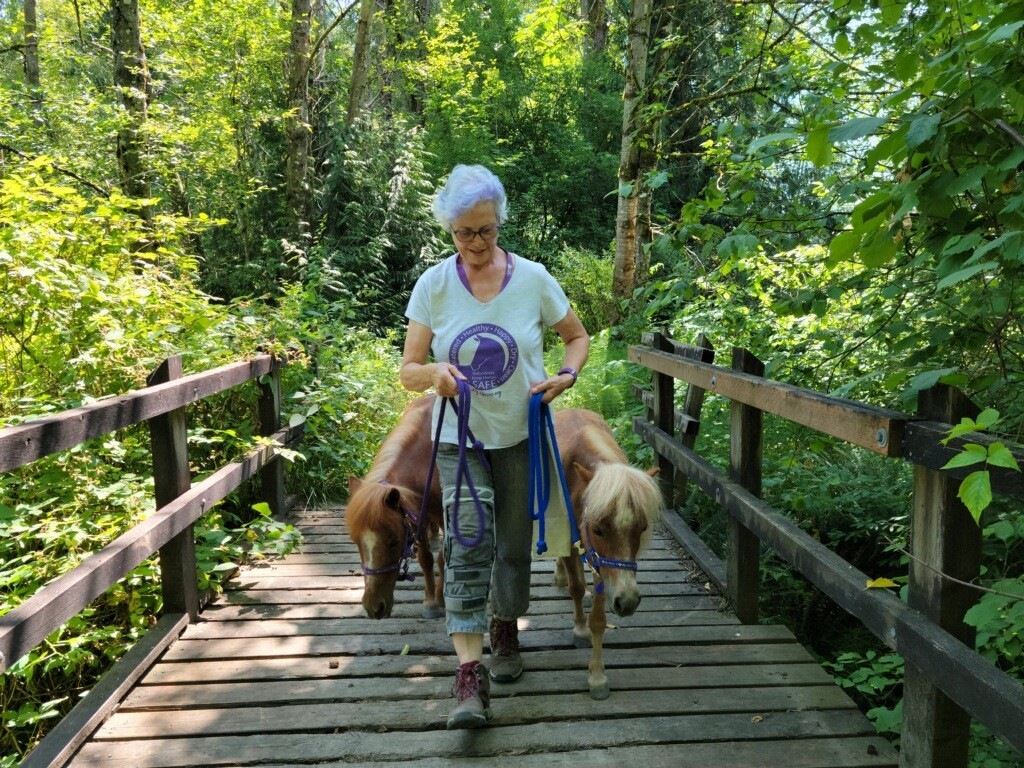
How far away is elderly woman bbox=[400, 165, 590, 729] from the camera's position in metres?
2.78

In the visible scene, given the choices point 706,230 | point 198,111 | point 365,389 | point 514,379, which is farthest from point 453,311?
point 198,111

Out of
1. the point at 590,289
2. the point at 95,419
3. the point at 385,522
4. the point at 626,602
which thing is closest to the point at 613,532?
the point at 626,602

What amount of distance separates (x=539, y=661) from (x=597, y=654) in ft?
1.21

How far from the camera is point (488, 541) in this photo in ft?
9.63

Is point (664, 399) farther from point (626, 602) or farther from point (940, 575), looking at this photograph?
point (940, 575)

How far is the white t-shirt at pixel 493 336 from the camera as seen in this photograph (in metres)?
2.85

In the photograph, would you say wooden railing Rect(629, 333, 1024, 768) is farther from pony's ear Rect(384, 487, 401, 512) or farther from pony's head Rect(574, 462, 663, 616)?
pony's ear Rect(384, 487, 401, 512)

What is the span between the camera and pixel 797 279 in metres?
5.67

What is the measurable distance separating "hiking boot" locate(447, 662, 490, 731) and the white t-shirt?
862 millimetres

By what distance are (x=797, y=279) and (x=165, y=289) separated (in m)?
4.69

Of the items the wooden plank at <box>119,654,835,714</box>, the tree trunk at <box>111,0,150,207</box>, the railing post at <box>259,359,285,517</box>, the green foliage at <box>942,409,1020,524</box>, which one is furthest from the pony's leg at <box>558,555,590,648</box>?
Answer: the tree trunk at <box>111,0,150,207</box>

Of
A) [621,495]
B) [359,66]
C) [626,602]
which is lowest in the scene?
[626,602]

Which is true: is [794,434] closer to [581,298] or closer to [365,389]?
[365,389]

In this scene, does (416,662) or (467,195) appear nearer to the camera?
(467,195)
